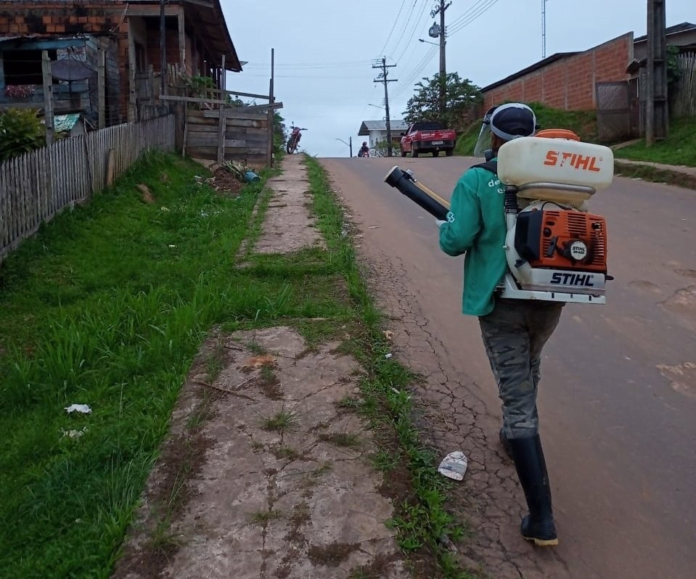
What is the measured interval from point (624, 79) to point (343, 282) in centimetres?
1692

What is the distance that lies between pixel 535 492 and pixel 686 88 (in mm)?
17160

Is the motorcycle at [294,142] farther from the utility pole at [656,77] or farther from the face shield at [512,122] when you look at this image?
the face shield at [512,122]

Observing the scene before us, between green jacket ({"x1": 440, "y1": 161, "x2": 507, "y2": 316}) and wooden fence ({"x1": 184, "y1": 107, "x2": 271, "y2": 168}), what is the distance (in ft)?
44.4

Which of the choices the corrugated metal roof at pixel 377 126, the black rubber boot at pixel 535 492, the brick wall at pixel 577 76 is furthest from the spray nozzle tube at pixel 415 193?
the corrugated metal roof at pixel 377 126

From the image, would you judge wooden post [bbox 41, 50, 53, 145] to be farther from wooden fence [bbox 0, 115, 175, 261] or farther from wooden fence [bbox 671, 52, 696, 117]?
wooden fence [bbox 671, 52, 696, 117]

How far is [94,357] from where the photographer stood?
4637 mm

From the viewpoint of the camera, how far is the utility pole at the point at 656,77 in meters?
15.2

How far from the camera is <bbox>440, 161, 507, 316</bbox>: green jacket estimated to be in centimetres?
279

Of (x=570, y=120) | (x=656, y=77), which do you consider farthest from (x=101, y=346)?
(x=570, y=120)

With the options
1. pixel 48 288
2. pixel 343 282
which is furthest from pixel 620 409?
pixel 48 288

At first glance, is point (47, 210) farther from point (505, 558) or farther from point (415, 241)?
point (505, 558)

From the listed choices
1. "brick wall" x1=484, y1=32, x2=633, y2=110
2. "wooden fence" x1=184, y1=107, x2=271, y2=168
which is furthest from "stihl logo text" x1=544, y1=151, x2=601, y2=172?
"brick wall" x1=484, y1=32, x2=633, y2=110

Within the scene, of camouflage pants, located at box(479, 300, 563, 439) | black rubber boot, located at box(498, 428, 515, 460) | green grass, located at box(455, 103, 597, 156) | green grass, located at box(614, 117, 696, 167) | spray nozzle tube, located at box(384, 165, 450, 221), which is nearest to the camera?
camouflage pants, located at box(479, 300, 563, 439)

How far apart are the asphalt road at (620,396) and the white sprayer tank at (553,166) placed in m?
1.36
